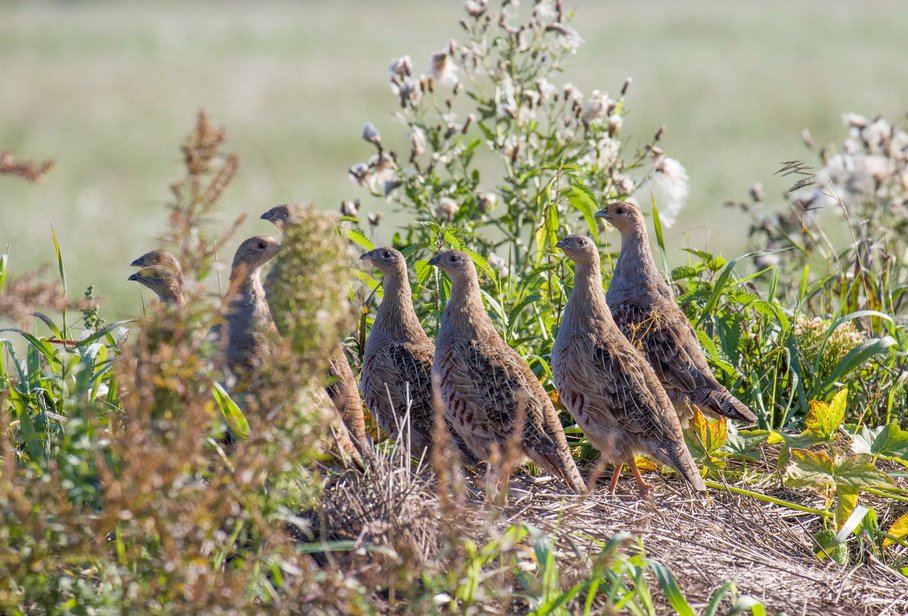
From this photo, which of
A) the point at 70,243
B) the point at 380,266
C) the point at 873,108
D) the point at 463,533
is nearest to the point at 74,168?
the point at 70,243

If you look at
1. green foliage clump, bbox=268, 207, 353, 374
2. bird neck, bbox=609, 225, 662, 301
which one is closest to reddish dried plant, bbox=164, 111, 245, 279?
green foliage clump, bbox=268, 207, 353, 374

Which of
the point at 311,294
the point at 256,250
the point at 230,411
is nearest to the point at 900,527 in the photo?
the point at 230,411

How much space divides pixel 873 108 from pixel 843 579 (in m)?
21.6

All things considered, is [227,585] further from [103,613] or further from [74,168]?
[74,168]

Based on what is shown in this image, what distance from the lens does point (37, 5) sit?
5072cm

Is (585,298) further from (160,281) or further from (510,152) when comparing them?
(160,281)

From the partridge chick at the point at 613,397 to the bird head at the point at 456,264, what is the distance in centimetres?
45

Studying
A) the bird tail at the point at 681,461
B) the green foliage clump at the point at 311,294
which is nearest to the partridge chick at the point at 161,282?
the green foliage clump at the point at 311,294

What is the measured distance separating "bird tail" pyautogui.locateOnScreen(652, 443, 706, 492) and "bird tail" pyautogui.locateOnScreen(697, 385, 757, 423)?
1.06ft

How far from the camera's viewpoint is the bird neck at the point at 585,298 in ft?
15.1

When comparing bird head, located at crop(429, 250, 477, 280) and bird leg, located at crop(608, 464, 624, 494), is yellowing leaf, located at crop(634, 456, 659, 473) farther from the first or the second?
bird head, located at crop(429, 250, 477, 280)

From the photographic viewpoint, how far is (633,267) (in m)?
5.29

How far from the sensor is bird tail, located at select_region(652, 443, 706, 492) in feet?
13.9

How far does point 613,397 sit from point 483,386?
51cm
